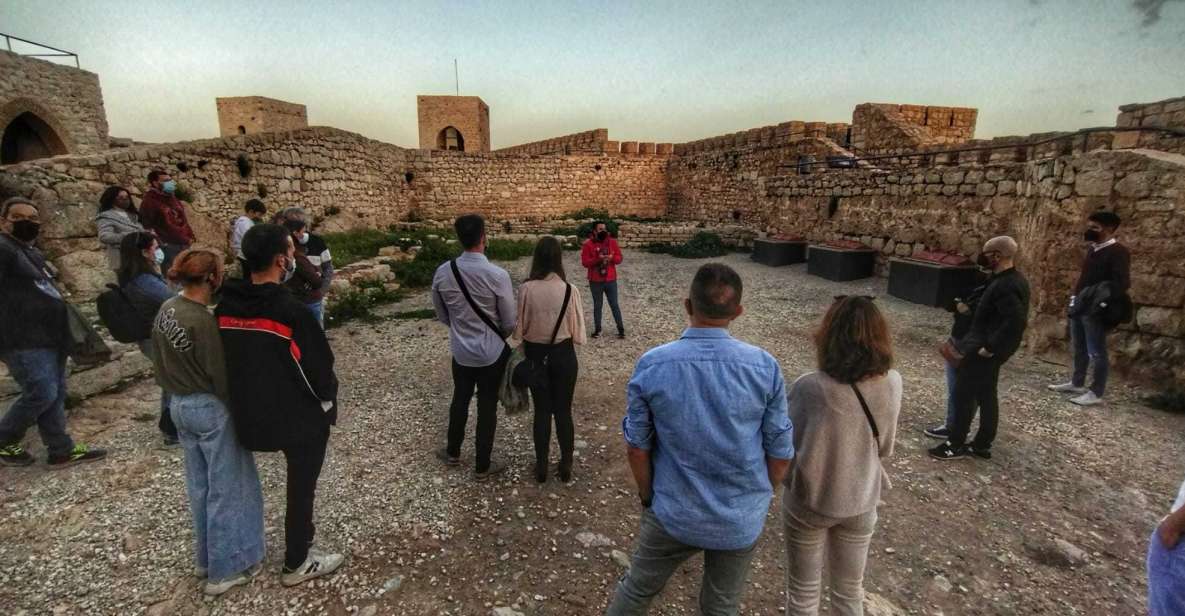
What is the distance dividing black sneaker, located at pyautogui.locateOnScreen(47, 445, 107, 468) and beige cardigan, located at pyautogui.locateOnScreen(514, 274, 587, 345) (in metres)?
3.09

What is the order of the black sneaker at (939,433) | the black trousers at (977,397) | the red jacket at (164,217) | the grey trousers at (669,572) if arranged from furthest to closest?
1. the red jacket at (164,217)
2. the black sneaker at (939,433)
3. the black trousers at (977,397)
4. the grey trousers at (669,572)

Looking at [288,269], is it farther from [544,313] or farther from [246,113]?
[246,113]

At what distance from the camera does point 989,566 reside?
257 cm

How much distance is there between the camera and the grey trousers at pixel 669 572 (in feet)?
5.43

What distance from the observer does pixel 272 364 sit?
6.70 ft

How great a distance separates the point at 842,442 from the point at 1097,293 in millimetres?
4351

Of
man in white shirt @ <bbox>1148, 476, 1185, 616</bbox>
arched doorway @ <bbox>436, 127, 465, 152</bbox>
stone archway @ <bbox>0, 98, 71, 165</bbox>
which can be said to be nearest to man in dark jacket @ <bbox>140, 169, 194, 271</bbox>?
man in white shirt @ <bbox>1148, 476, 1185, 616</bbox>

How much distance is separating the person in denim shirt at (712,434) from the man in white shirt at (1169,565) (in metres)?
0.91

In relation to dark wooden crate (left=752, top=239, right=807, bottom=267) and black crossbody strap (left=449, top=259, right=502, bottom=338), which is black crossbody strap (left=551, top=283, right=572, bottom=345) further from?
dark wooden crate (left=752, top=239, right=807, bottom=267)

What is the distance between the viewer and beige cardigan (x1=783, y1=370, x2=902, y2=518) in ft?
5.62

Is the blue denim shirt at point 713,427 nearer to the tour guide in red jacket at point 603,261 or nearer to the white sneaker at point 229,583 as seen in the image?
the white sneaker at point 229,583

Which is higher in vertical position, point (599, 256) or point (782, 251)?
point (599, 256)

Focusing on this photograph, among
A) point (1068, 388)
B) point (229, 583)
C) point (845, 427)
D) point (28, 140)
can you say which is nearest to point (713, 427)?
point (845, 427)

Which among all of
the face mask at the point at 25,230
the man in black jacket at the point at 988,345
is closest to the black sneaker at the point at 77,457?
the face mask at the point at 25,230
